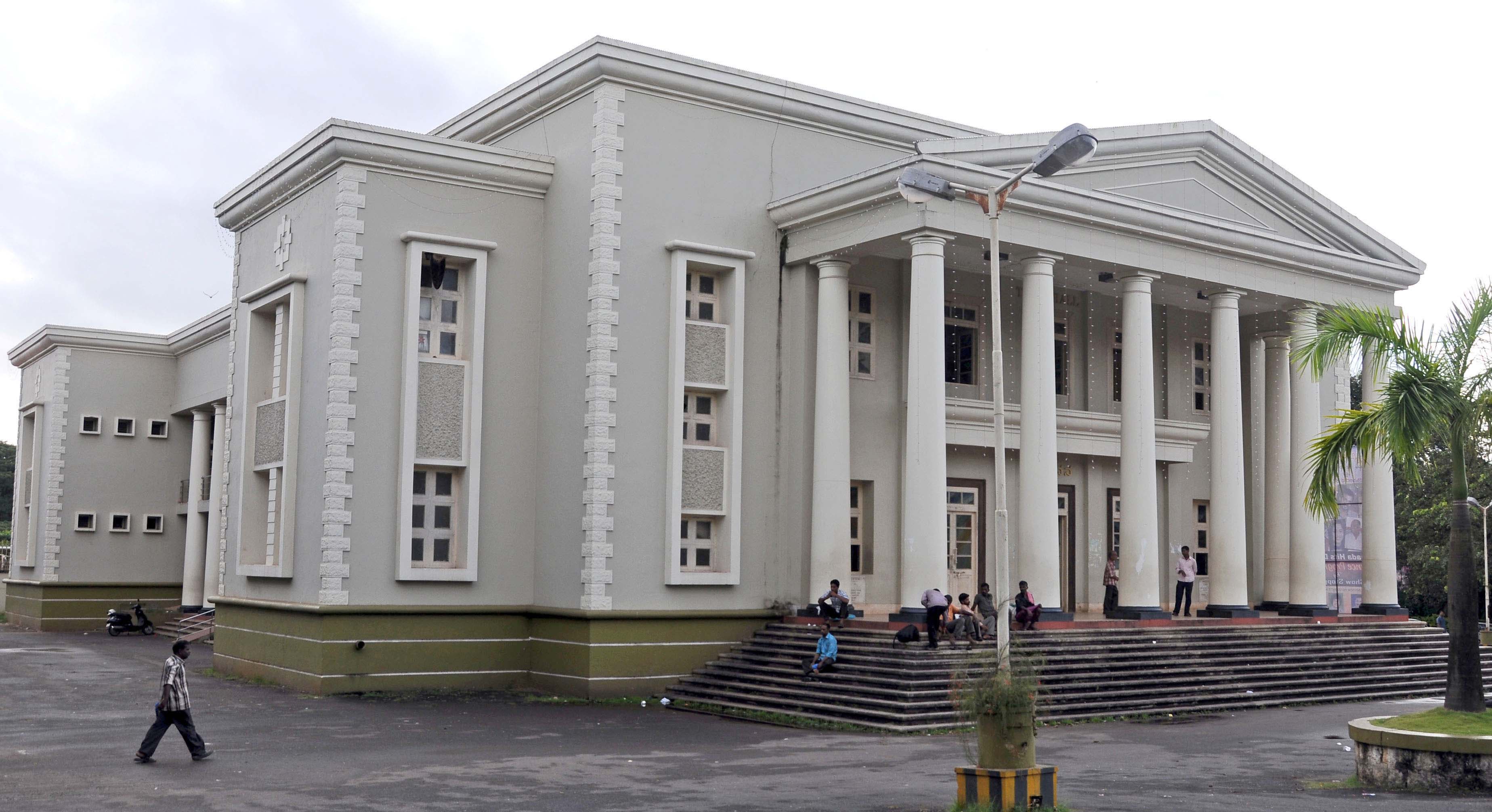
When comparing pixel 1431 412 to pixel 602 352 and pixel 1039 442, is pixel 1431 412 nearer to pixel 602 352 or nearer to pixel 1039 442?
pixel 1039 442

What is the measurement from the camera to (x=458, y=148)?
2375 cm

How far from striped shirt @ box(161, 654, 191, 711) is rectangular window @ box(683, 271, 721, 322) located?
11403 mm

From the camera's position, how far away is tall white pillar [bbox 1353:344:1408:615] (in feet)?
93.9

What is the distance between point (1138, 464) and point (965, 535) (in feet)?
14.4

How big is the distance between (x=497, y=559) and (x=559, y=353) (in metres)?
3.59

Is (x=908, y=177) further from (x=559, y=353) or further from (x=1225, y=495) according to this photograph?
(x=1225, y=495)

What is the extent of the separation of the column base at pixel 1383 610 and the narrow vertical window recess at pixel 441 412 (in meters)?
17.7

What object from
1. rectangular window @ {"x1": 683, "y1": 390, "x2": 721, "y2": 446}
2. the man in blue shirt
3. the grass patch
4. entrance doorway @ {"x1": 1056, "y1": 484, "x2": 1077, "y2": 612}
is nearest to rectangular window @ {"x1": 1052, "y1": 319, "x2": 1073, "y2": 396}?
entrance doorway @ {"x1": 1056, "y1": 484, "x2": 1077, "y2": 612}

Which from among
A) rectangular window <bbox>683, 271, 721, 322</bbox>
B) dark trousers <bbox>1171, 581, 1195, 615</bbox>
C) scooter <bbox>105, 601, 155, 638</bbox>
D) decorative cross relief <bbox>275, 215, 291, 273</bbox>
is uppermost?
decorative cross relief <bbox>275, 215, 291, 273</bbox>

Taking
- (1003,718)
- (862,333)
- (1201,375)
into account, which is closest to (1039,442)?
(862,333)

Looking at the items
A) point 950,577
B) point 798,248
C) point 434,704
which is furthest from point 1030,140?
point 434,704

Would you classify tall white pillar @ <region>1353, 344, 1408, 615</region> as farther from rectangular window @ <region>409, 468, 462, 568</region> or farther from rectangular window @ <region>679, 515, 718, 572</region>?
rectangular window @ <region>409, 468, 462, 568</region>

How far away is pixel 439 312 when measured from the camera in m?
23.8

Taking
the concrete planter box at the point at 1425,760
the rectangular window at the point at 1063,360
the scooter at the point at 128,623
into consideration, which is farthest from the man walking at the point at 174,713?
the scooter at the point at 128,623
